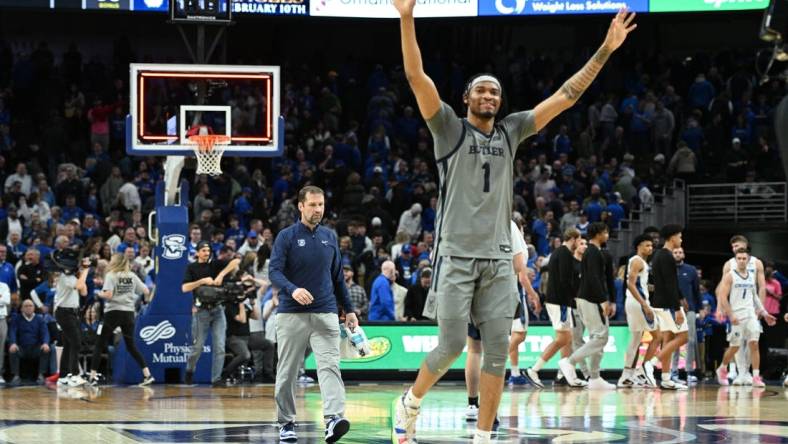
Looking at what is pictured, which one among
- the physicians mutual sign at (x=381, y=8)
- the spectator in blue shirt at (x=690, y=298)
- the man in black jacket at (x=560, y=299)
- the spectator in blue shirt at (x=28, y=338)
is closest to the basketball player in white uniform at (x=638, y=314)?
the man in black jacket at (x=560, y=299)

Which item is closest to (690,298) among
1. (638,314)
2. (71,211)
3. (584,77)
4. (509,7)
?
(638,314)

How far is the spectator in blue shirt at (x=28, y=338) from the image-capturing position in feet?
65.1

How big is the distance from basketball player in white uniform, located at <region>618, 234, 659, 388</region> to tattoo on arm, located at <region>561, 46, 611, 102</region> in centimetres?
986

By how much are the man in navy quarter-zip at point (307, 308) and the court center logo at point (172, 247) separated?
24.8ft

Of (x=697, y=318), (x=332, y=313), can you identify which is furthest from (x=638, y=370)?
(x=332, y=313)

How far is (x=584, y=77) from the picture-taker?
8.60 meters

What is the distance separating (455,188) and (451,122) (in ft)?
1.37

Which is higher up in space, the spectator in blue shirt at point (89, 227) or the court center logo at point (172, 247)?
the spectator in blue shirt at point (89, 227)

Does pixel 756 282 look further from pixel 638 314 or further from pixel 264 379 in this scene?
pixel 264 379

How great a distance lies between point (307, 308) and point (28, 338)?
1043cm

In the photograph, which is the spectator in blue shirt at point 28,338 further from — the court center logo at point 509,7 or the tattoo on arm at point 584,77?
the tattoo on arm at point 584,77

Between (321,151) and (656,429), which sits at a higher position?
(321,151)

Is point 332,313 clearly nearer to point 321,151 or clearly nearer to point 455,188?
point 455,188

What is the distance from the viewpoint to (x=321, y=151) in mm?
29344
